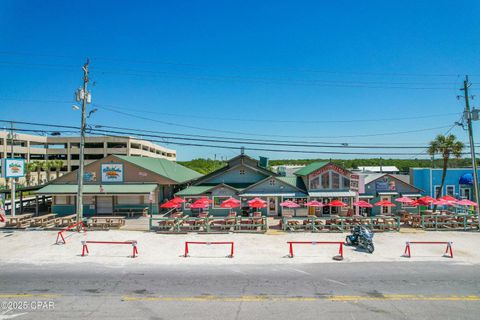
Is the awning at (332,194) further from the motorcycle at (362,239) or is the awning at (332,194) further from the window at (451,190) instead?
the window at (451,190)

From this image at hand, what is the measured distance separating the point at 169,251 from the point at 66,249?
641 centimetres

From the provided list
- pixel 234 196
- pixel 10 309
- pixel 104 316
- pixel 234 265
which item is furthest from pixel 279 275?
pixel 234 196

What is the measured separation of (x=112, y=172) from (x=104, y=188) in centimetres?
200

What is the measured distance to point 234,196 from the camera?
30359 millimetres

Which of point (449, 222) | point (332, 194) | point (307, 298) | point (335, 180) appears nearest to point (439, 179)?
point (449, 222)

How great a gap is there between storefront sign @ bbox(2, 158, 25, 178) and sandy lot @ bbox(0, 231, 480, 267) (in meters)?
7.54

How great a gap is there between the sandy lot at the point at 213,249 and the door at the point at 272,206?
8.13 meters

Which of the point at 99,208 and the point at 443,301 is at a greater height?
the point at 99,208

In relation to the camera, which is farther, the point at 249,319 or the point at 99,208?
the point at 99,208

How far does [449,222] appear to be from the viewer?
24.7 meters

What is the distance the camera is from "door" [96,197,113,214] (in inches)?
1230

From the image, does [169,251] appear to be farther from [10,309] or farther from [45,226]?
[45,226]

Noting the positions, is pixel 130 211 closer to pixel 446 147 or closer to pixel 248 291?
pixel 248 291

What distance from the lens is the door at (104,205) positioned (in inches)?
1230
